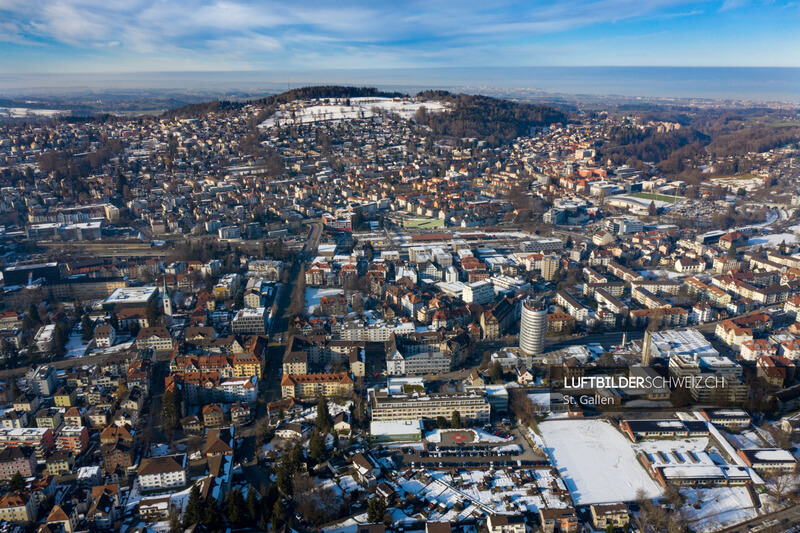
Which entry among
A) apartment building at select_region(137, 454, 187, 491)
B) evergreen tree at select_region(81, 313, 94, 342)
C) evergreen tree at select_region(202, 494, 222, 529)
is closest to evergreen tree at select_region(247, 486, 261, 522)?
evergreen tree at select_region(202, 494, 222, 529)

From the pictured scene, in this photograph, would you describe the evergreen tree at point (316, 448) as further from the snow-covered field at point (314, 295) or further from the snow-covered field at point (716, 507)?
the snow-covered field at point (314, 295)

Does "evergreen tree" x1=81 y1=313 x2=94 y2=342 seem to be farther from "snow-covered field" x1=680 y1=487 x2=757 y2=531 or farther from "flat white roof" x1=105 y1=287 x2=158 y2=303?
"snow-covered field" x1=680 y1=487 x2=757 y2=531

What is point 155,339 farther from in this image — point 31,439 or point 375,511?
point 375,511

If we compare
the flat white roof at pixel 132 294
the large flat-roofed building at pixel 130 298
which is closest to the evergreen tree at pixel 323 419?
the large flat-roofed building at pixel 130 298

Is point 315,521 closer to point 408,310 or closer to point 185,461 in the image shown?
point 185,461

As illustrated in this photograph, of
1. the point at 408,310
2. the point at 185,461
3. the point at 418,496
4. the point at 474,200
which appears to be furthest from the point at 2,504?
the point at 474,200

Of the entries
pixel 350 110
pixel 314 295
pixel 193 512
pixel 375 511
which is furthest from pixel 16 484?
pixel 350 110

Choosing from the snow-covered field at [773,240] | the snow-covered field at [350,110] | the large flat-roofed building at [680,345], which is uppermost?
the snow-covered field at [350,110]
